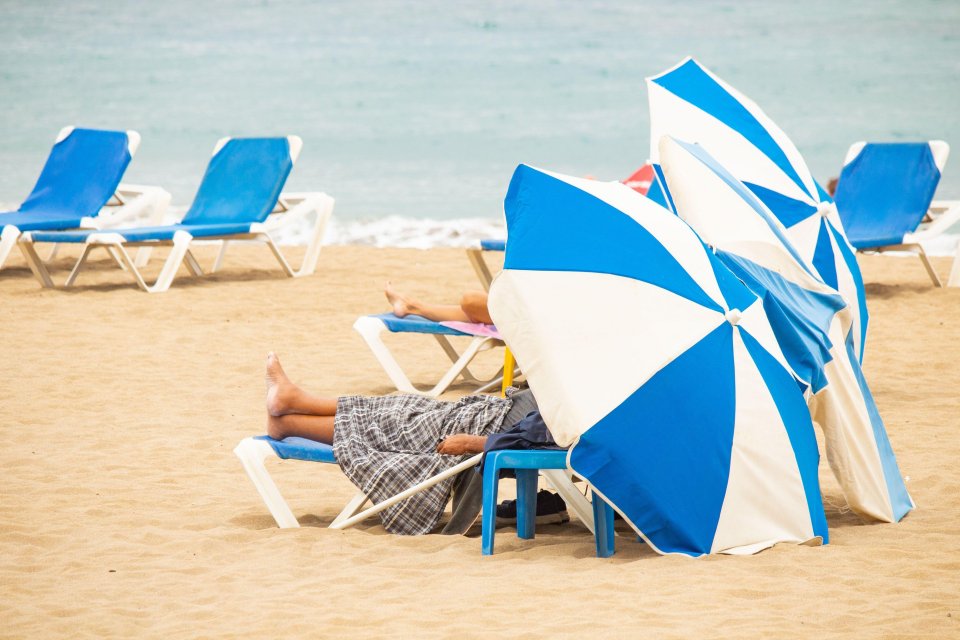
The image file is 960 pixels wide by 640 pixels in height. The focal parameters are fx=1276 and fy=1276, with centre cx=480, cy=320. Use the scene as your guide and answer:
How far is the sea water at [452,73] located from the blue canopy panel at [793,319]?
81.5 feet

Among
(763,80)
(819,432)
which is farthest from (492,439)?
(763,80)

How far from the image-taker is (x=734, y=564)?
3.20 metres

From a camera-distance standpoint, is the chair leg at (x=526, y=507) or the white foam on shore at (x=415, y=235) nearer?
the chair leg at (x=526, y=507)

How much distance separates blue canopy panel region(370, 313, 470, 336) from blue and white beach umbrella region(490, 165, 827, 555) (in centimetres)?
256

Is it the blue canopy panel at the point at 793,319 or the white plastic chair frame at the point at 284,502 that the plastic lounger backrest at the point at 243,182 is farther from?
the blue canopy panel at the point at 793,319

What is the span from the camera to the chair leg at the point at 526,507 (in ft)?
12.2

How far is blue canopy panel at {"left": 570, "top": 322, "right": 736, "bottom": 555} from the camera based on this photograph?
3.18m

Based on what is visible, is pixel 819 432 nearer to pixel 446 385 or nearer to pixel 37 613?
pixel 446 385

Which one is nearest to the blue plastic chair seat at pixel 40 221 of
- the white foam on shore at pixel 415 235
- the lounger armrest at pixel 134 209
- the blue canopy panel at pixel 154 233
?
the lounger armrest at pixel 134 209

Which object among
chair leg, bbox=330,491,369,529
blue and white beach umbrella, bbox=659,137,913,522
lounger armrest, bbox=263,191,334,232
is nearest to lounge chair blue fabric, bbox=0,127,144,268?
lounger armrest, bbox=263,191,334,232

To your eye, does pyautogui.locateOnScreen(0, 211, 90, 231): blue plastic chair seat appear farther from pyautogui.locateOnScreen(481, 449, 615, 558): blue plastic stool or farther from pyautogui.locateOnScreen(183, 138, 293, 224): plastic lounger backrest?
pyautogui.locateOnScreen(481, 449, 615, 558): blue plastic stool

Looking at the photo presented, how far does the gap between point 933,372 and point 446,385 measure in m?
2.58

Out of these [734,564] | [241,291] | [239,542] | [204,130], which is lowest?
[204,130]

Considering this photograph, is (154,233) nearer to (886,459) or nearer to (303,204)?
(303,204)
